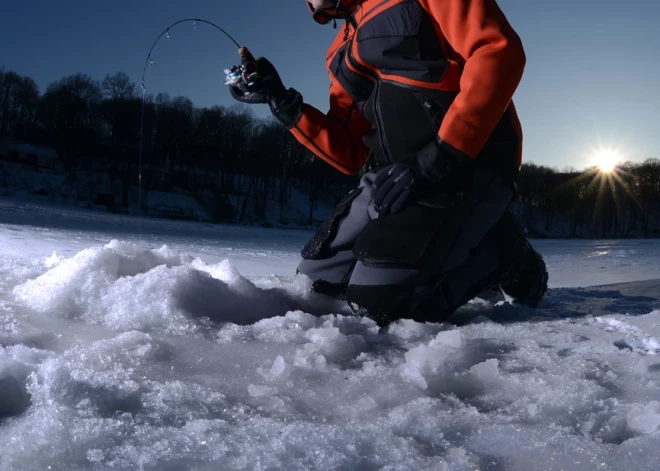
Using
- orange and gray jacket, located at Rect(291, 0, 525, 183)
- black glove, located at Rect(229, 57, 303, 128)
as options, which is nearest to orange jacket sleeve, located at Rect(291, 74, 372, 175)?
black glove, located at Rect(229, 57, 303, 128)

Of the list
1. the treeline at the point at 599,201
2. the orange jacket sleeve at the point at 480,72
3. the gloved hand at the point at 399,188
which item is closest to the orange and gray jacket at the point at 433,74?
the orange jacket sleeve at the point at 480,72

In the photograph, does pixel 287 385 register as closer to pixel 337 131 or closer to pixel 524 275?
pixel 524 275

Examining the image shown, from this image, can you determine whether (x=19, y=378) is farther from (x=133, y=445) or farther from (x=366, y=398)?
(x=366, y=398)

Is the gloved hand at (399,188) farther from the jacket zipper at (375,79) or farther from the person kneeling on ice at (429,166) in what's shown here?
the jacket zipper at (375,79)

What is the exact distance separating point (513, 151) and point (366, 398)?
3.97ft

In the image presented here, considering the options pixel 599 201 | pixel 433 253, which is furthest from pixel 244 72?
pixel 599 201

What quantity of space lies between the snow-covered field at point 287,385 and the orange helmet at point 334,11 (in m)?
1.11

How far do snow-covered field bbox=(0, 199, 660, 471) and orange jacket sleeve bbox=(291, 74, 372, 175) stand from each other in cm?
83

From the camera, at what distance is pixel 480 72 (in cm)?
152

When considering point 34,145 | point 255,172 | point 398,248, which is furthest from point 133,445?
point 34,145

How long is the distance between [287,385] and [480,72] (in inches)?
42.7

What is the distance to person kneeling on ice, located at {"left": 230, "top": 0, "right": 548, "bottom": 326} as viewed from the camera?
154 cm

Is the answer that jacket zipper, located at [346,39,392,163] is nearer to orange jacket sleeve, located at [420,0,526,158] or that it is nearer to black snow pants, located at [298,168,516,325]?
black snow pants, located at [298,168,516,325]

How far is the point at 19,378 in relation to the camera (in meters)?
0.83
